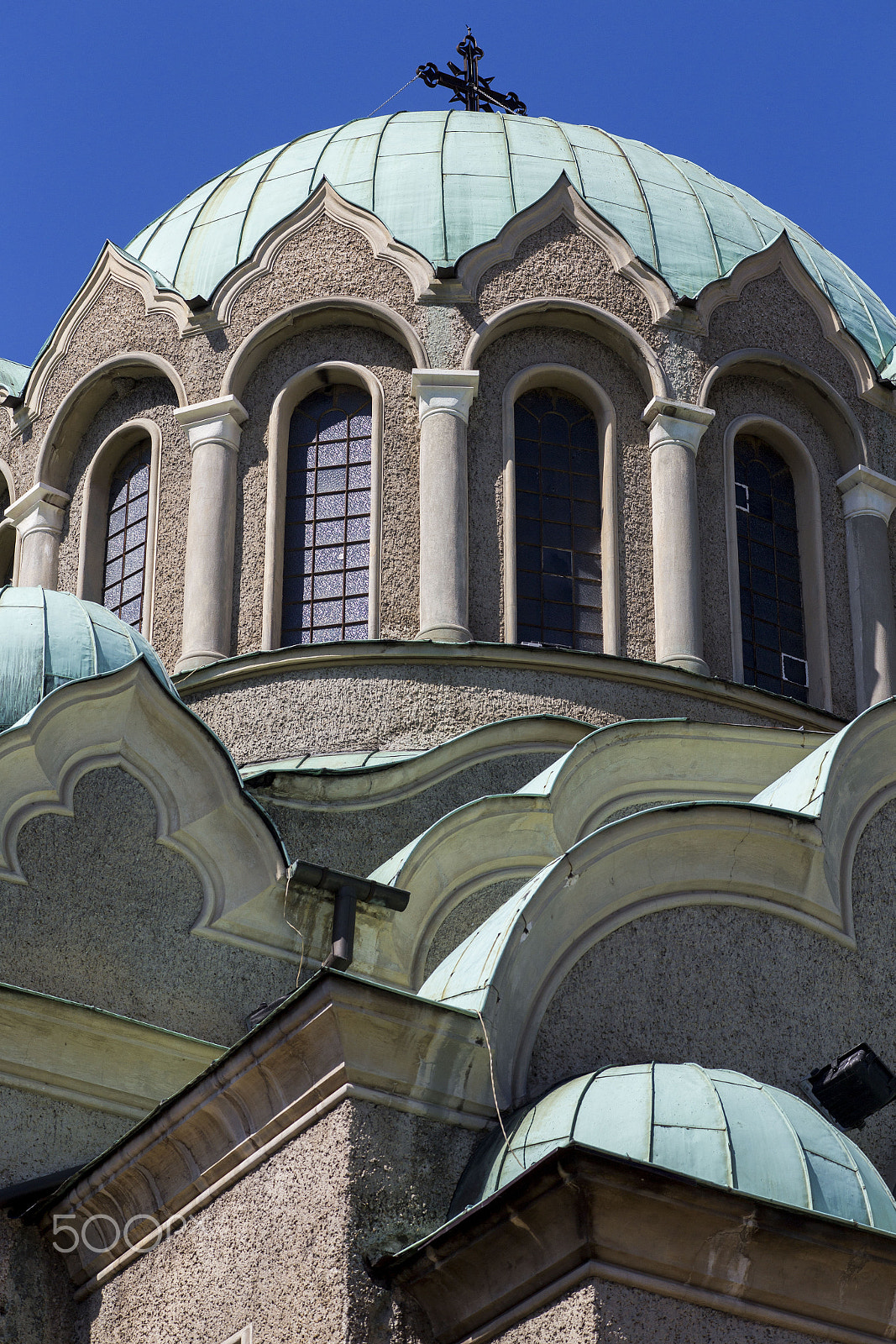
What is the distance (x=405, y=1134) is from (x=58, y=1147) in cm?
164

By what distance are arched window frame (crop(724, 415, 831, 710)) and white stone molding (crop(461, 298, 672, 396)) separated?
67 cm

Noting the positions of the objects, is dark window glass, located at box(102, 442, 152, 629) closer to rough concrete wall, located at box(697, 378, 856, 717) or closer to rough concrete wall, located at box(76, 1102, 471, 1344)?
rough concrete wall, located at box(697, 378, 856, 717)

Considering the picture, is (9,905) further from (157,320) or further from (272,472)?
(157,320)

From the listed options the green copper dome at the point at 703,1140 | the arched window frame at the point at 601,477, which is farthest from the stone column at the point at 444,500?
the green copper dome at the point at 703,1140

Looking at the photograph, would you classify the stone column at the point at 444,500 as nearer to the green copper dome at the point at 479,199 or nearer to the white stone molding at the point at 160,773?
the green copper dome at the point at 479,199

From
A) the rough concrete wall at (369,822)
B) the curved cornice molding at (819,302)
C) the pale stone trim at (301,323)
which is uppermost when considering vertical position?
the curved cornice molding at (819,302)

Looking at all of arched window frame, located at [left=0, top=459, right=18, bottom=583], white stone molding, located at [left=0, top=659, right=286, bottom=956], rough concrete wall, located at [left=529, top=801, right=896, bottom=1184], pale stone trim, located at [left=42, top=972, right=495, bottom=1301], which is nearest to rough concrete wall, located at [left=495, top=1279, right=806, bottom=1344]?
pale stone trim, located at [left=42, top=972, right=495, bottom=1301]

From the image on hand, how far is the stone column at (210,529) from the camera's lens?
12.3 m

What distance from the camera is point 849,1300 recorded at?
5.87 m

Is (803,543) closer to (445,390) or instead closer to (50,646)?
(445,390)

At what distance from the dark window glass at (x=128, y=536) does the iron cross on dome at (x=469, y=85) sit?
498 centimetres

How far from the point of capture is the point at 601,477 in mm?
12891

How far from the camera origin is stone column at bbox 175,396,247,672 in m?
12.3

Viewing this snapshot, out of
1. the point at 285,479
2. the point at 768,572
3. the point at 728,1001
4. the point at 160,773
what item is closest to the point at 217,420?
the point at 285,479
